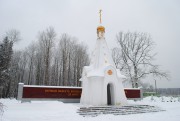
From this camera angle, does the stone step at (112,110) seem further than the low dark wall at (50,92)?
No

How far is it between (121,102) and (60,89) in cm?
719

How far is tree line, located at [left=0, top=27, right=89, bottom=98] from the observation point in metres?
24.2

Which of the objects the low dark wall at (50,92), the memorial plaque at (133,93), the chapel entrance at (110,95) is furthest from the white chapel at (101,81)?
the memorial plaque at (133,93)

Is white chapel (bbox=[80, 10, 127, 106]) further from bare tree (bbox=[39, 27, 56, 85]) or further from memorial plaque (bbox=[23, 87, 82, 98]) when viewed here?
bare tree (bbox=[39, 27, 56, 85])

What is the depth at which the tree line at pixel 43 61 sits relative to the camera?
24.2m

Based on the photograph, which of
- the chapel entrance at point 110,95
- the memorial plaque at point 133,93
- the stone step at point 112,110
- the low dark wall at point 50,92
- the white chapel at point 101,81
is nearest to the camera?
the stone step at point 112,110

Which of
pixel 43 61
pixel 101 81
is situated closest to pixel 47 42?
pixel 43 61

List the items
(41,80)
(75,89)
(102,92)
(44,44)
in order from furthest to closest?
(41,80) < (44,44) < (75,89) < (102,92)

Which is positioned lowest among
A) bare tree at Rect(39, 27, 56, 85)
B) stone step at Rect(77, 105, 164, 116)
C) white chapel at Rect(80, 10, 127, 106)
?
stone step at Rect(77, 105, 164, 116)

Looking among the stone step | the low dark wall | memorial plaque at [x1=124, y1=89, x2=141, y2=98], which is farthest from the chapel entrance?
memorial plaque at [x1=124, y1=89, x2=141, y2=98]

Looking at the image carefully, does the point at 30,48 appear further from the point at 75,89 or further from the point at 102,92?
the point at 102,92

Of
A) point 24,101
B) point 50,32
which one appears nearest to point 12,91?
point 50,32

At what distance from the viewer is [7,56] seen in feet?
78.4

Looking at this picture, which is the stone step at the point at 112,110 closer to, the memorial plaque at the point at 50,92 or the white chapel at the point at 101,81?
Answer: the white chapel at the point at 101,81
